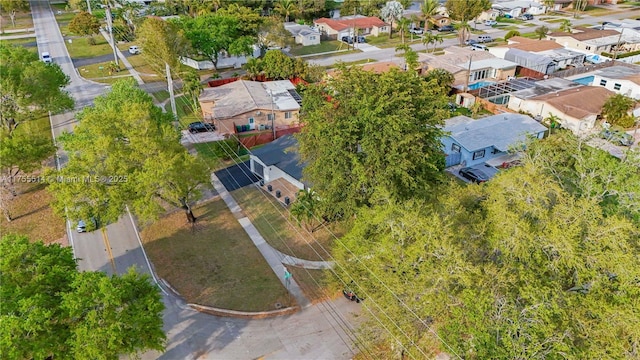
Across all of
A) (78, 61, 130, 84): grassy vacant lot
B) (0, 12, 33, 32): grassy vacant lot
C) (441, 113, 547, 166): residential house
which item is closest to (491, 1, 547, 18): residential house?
(441, 113, 547, 166): residential house

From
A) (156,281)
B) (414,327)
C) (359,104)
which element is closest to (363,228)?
(414,327)

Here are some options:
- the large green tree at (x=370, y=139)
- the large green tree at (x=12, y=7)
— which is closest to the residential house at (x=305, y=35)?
the large green tree at (x=370, y=139)

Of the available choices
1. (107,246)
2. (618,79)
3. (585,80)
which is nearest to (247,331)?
(107,246)

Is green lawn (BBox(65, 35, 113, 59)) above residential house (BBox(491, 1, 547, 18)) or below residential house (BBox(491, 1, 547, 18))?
below

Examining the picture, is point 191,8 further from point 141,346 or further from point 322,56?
point 141,346

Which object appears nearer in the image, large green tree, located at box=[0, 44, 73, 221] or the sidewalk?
the sidewalk

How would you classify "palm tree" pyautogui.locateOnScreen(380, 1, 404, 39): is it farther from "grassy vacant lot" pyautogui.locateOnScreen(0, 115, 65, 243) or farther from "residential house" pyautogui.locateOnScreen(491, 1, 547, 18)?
"grassy vacant lot" pyautogui.locateOnScreen(0, 115, 65, 243)

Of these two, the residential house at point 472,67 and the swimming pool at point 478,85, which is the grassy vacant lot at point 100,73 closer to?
the residential house at point 472,67
